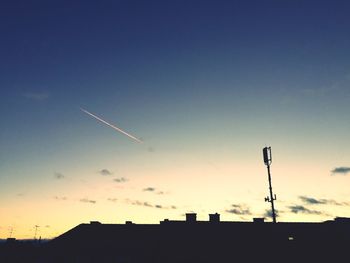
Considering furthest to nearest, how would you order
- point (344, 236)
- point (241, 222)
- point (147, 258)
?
point (241, 222), point (344, 236), point (147, 258)

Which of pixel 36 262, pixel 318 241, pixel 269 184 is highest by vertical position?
pixel 269 184

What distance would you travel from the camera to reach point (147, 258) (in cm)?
2983

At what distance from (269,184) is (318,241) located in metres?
6.86

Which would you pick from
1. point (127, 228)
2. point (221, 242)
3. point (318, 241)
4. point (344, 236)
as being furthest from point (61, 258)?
point (344, 236)

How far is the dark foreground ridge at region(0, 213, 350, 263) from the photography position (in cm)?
3000

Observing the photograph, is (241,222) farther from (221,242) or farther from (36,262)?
(36,262)

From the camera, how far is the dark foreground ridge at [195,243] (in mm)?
30000

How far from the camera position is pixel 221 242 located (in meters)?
30.9

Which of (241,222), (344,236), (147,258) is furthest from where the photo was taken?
(241,222)

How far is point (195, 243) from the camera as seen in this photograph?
3055 centimetres

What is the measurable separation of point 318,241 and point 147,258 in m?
15.6

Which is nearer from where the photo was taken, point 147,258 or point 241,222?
point 147,258

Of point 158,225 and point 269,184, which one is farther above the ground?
point 269,184

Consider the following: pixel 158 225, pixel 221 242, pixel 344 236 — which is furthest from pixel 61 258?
pixel 344 236
